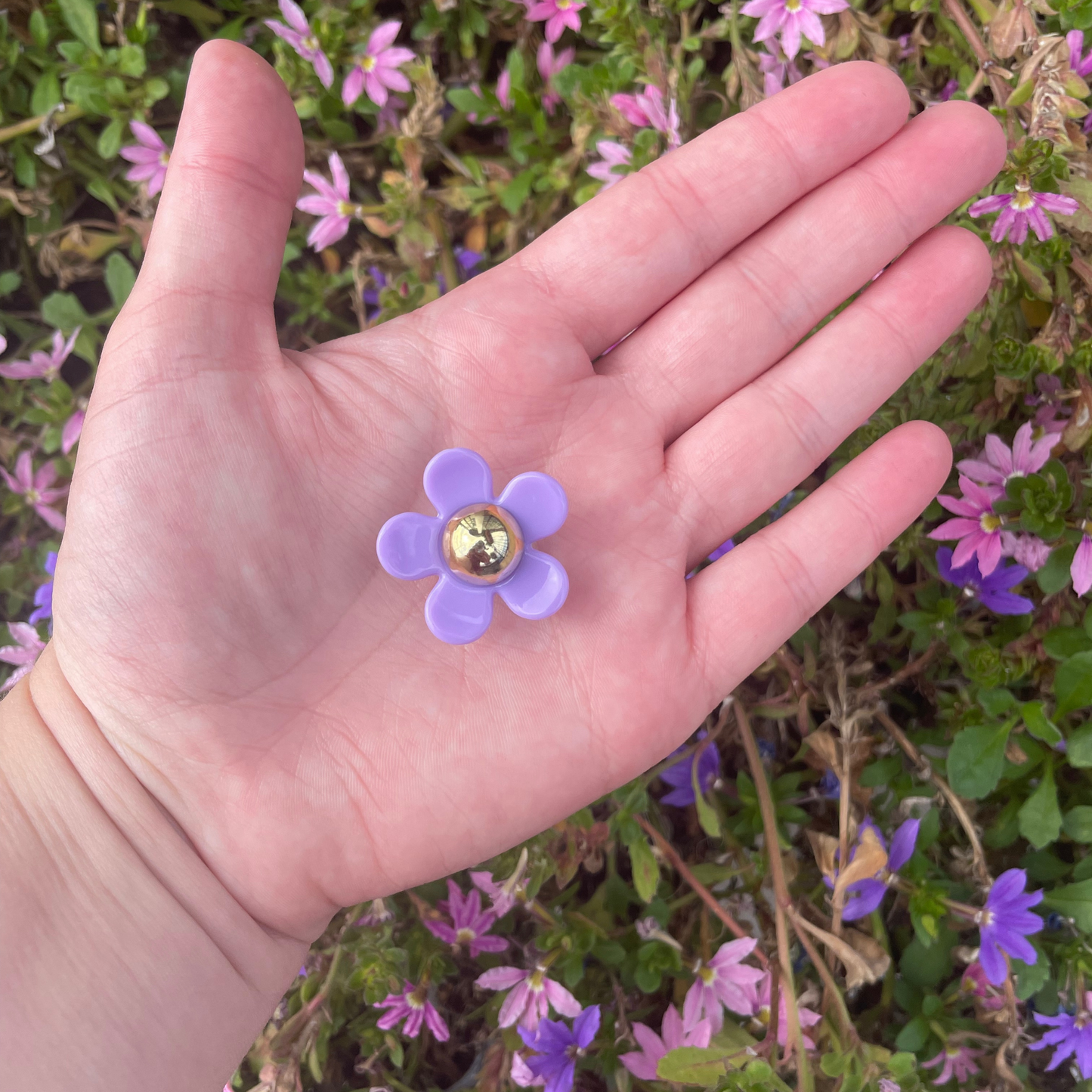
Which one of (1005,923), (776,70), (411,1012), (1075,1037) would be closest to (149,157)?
(776,70)

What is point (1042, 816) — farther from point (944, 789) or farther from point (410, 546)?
point (410, 546)

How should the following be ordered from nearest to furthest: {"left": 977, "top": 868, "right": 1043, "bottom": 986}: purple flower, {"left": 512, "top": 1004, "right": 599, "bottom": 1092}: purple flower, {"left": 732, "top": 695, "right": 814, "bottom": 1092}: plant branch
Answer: {"left": 732, "top": 695, "right": 814, "bottom": 1092}: plant branch
{"left": 977, "top": 868, "right": 1043, "bottom": 986}: purple flower
{"left": 512, "top": 1004, "right": 599, "bottom": 1092}: purple flower

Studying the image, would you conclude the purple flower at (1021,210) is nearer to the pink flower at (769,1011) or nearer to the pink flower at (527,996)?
the pink flower at (769,1011)

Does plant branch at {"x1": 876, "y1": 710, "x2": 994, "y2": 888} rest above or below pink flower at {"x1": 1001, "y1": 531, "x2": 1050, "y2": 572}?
below

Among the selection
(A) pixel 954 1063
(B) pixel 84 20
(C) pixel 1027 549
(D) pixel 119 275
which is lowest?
(A) pixel 954 1063

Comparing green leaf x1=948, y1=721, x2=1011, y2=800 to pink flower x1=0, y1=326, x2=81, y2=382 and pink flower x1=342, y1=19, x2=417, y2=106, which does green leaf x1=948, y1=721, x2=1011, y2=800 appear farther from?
pink flower x1=0, y1=326, x2=81, y2=382

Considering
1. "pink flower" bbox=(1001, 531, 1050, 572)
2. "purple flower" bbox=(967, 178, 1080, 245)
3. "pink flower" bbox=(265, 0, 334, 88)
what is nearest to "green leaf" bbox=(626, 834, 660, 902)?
"pink flower" bbox=(1001, 531, 1050, 572)

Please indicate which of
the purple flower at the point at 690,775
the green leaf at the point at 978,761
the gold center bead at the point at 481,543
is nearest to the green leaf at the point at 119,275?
the gold center bead at the point at 481,543

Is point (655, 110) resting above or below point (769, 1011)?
above
